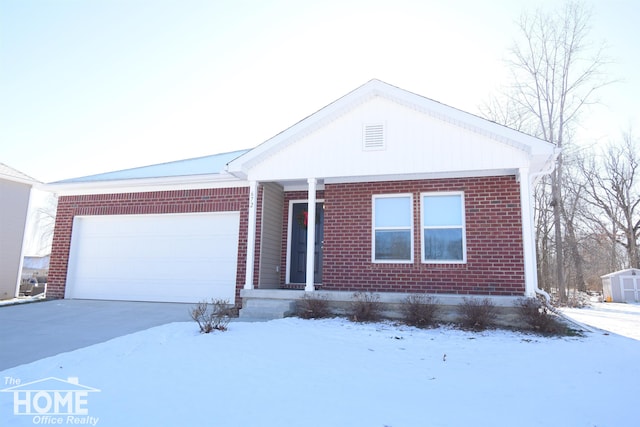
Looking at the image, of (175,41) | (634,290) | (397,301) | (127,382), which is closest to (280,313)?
(397,301)

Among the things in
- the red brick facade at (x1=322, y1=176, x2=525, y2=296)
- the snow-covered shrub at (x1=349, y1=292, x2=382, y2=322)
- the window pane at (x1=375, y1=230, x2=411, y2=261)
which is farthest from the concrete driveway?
the window pane at (x1=375, y1=230, x2=411, y2=261)

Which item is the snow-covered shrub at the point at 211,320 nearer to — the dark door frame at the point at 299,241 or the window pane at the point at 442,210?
the dark door frame at the point at 299,241

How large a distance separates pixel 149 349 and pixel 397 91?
685 centimetres

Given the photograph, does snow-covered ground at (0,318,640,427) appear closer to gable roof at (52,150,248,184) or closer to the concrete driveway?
the concrete driveway

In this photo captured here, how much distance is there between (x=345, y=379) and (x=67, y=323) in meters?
6.30

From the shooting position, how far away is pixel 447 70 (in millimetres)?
12594

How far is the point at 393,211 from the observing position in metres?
9.34

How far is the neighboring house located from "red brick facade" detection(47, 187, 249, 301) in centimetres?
271

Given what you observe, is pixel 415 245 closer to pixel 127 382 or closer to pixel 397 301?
pixel 397 301

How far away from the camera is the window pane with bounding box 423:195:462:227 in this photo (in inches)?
350

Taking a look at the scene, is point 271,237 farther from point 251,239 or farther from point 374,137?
point 374,137

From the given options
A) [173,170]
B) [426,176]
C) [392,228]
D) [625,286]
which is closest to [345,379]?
[392,228]

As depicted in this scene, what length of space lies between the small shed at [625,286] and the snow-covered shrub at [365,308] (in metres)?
15.6

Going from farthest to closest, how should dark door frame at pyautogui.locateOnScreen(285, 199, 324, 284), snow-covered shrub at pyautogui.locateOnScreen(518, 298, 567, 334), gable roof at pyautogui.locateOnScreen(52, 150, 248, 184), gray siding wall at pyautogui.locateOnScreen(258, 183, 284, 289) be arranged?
gable roof at pyautogui.locateOnScreen(52, 150, 248, 184) < dark door frame at pyautogui.locateOnScreen(285, 199, 324, 284) < gray siding wall at pyautogui.locateOnScreen(258, 183, 284, 289) < snow-covered shrub at pyautogui.locateOnScreen(518, 298, 567, 334)
